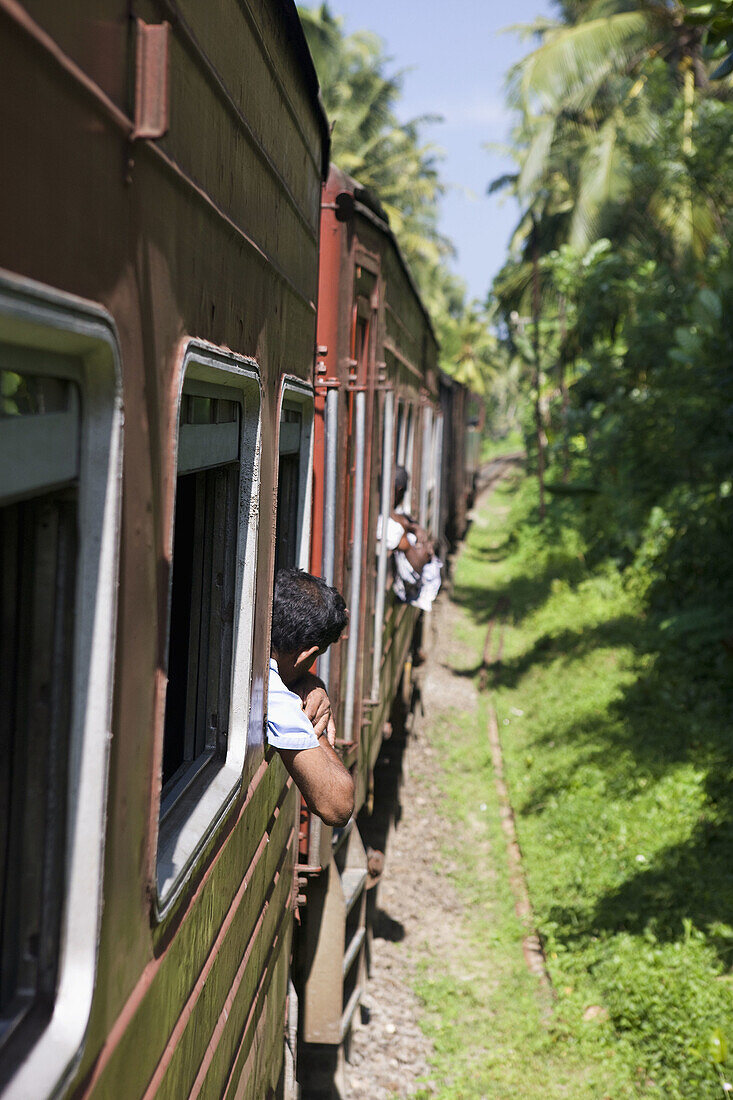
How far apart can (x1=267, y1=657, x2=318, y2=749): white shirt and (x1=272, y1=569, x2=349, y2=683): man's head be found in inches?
5.7

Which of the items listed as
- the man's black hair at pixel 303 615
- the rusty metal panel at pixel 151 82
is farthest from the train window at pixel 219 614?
the rusty metal panel at pixel 151 82

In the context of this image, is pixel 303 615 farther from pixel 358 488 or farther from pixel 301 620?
pixel 358 488

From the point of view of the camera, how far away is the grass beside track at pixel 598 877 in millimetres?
5090

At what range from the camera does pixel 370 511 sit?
15.0ft

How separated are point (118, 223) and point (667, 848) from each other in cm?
648

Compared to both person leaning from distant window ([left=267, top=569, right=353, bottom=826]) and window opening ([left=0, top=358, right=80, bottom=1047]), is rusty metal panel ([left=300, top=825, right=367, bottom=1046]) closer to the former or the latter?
person leaning from distant window ([left=267, top=569, right=353, bottom=826])

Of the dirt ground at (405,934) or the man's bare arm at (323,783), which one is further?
the dirt ground at (405,934)

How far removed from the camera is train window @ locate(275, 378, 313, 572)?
10.7ft

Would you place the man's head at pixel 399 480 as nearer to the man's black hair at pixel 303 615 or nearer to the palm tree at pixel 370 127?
the man's black hair at pixel 303 615

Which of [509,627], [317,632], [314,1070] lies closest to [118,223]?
[317,632]

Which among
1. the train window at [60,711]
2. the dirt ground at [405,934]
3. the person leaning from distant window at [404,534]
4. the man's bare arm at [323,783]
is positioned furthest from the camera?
the person leaning from distant window at [404,534]

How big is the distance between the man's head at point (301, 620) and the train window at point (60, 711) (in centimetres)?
154

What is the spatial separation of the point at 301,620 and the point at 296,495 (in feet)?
2.22

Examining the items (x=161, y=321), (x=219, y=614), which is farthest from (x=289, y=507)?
(x=161, y=321)
